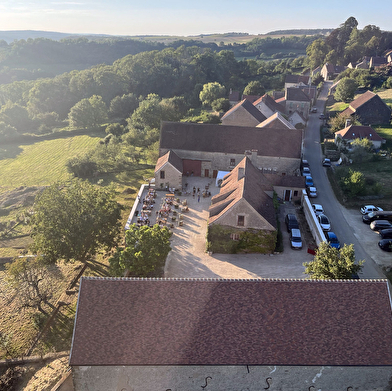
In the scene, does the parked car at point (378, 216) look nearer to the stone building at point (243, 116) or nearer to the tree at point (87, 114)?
the stone building at point (243, 116)

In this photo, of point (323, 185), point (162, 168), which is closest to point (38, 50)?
point (162, 168)

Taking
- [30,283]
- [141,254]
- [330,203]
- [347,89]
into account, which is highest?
[347,89]

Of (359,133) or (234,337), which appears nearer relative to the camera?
(234,337)

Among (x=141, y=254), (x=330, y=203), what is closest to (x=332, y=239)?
(x=330, y=203)

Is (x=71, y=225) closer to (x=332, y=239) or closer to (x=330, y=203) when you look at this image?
(x=332, y=239)

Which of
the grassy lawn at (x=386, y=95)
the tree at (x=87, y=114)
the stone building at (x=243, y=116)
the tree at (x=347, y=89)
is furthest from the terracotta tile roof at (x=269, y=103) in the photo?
the tree at (x=87, y=114)

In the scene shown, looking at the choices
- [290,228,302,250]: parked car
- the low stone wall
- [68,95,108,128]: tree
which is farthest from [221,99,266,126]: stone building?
[68,95,108,128]: tree
